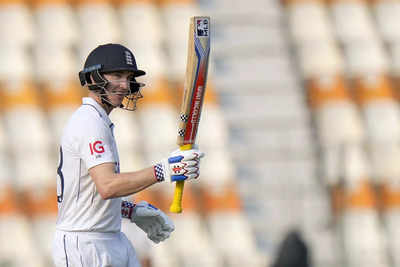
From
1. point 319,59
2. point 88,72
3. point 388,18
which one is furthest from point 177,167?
point 388,18

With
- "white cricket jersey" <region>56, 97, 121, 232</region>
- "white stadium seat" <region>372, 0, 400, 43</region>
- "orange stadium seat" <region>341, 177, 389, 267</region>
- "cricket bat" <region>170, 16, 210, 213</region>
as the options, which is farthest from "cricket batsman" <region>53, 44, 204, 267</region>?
"white stadium seat" <region>372, 0, 400, 43</region>

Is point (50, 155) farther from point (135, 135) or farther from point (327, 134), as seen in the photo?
point (327, 134)

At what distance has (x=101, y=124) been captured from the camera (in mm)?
4598

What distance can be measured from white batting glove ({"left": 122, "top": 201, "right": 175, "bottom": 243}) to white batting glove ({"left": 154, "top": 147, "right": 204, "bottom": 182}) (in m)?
0.74

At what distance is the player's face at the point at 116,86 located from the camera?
15.4ft

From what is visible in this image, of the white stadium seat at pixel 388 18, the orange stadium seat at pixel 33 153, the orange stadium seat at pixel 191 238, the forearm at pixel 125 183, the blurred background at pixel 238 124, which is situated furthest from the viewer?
the white stadium seat at pixel 388 18

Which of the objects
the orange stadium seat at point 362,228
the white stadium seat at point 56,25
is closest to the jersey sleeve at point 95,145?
the orange stadium seat at point 362,228

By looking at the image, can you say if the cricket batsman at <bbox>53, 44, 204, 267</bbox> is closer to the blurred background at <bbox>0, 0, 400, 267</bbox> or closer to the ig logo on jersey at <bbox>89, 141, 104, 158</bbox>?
the ig logo on jersey at <bbox>89, 141, 104, 158</bbox>

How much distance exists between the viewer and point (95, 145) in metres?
4.50

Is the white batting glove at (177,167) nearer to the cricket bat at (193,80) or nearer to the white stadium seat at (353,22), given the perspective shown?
the cricket bat at (193,80)

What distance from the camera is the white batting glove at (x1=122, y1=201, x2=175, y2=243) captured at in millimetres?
5125

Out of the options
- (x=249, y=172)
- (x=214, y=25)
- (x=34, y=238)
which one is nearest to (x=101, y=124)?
(x=34, y=238)

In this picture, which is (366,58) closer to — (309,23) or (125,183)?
(309,23)

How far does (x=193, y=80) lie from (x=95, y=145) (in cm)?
55
